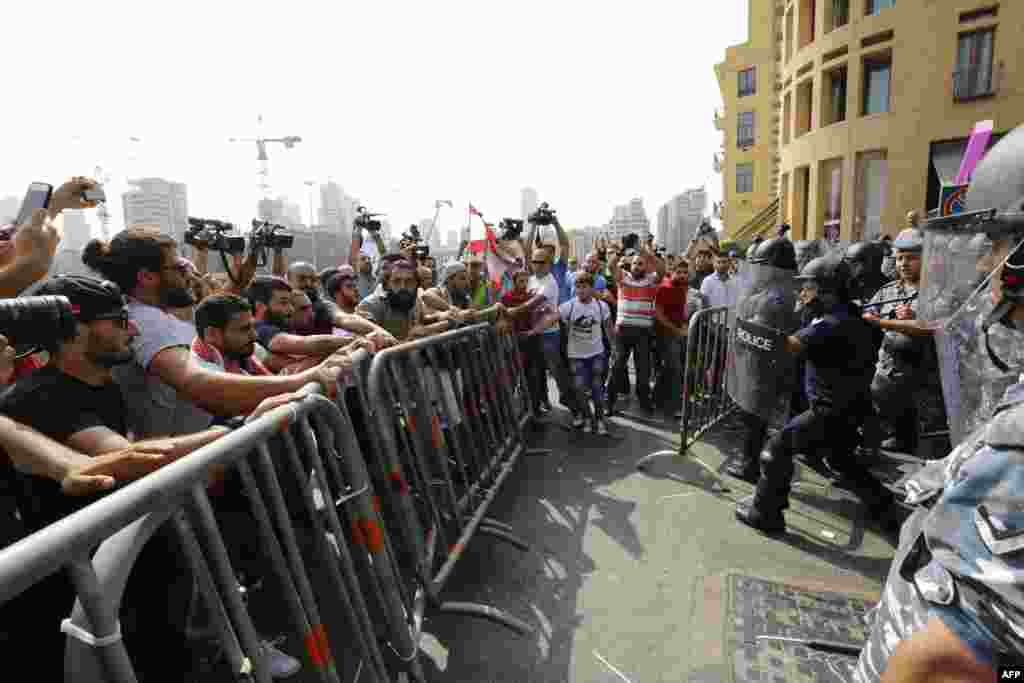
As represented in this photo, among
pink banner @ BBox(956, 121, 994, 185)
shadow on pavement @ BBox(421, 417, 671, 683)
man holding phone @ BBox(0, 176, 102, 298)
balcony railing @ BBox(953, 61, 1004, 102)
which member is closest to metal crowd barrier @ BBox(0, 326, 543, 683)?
shadow on pavement @ BBox(421, 417, 671, 683)

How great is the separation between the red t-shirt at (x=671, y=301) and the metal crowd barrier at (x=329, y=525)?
2.99 m

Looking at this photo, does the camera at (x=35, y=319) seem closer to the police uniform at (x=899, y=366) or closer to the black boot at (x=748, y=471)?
the black boot at (x=748, y=471)

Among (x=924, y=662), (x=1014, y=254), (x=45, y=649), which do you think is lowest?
(x=45, y=649)

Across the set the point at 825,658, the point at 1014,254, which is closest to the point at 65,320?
the point at 1014,254

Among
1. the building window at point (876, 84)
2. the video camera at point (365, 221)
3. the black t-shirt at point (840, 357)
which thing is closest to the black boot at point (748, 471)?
the black t-shirt at point (840, 357)

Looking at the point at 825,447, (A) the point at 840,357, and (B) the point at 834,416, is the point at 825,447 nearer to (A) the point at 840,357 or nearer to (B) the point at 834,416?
(B) the point at 834,416

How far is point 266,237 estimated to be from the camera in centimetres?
536

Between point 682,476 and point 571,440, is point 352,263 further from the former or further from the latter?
point 682,476

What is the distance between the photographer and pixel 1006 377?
1.74m

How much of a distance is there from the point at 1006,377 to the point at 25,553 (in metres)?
2.55

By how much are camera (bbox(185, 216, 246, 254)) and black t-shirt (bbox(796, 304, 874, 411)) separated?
4.71 metres

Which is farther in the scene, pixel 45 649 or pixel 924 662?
pixel 45 649

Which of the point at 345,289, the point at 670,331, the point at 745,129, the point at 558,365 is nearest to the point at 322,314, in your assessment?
the point at 345,289

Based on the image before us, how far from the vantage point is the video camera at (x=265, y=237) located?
531 cm
